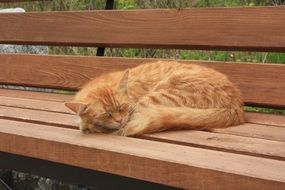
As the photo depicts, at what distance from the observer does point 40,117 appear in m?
2.38

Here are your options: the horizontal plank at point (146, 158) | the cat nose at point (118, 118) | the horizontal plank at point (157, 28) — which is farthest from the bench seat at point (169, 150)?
the horizontal plank at point (157, 28)

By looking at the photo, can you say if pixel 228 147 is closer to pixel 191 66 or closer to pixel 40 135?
pixel 40 135

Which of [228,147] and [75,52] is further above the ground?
[228,147]

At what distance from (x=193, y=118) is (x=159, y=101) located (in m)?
0.35

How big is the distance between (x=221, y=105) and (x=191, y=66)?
35cm

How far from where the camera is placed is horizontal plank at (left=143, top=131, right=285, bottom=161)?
5.72 feet

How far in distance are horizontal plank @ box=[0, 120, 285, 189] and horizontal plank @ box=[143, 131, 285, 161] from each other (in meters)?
0.07

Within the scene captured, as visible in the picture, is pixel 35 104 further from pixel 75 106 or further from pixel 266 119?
pixel 266 119

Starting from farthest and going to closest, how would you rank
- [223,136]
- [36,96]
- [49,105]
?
[36,96] < [49,105] < [223,136]

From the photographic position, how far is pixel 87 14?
323 cm

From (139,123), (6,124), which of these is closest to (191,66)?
(139,123)

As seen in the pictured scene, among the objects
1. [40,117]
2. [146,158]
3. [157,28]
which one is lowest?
[40,117]

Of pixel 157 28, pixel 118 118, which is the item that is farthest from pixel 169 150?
pixel 157 28

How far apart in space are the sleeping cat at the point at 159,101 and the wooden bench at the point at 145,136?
0.23 ft
